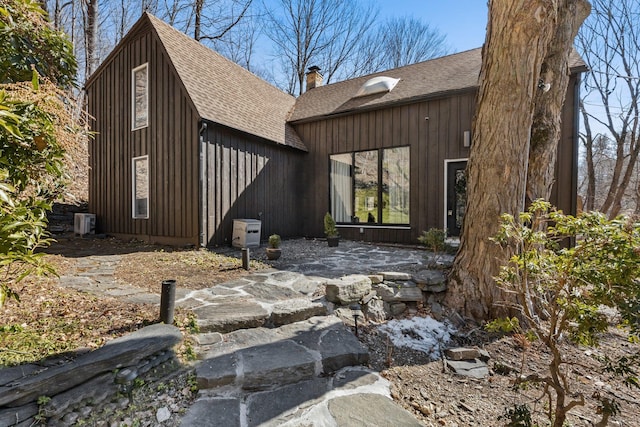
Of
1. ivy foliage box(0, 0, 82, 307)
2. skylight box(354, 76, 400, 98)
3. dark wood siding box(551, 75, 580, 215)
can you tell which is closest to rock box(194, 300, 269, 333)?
ivy foliage box(0, 0, 82, 307)

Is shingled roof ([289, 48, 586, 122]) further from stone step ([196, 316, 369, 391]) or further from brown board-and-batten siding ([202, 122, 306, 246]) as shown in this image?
stone step ([196, 316, 369, 391])

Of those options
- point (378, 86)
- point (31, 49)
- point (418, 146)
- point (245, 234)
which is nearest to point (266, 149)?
point (245, 234)

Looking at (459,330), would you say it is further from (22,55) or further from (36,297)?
(22,55)

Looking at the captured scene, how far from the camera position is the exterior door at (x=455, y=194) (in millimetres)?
7059

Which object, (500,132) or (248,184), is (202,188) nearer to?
(248,184)

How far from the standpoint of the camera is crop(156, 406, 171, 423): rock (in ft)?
5.90

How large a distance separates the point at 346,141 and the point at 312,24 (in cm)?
1069

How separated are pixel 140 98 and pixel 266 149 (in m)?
3.52

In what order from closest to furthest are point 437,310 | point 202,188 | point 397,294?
1. point 437,310
2. point 397,294
3. point 202,188

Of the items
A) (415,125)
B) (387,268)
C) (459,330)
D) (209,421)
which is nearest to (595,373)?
(459,330)

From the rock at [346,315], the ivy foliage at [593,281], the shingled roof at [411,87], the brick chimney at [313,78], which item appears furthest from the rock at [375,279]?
the brick chimney at [313,78]

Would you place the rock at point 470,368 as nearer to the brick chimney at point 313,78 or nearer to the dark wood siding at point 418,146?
the dark wood siding at point 418,146

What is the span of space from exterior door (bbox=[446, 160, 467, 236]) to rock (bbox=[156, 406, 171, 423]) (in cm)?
665

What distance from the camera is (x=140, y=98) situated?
310 inches
